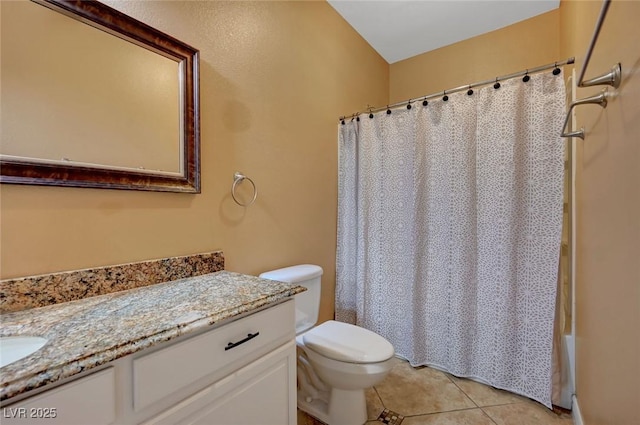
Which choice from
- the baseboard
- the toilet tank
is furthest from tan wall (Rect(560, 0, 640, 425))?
the toilet tank

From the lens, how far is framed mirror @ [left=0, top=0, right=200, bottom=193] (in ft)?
2.80

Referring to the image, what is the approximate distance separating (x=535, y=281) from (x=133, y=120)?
2137 millimetres

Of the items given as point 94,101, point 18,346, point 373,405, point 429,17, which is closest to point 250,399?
point 18,346

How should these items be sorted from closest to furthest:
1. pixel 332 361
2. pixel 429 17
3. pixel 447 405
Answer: pixel 332 361
pixel 447 405
pixel 429 17

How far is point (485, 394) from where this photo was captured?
66.4 inches

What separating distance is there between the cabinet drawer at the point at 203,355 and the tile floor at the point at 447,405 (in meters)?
0.91

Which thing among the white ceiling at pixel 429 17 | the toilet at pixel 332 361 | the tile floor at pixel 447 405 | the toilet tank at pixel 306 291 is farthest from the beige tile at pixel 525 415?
the white ceiling at pixel 429 17

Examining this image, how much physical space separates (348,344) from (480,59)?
2624 mm

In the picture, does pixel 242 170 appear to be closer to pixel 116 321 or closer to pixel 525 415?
pixel 116 321

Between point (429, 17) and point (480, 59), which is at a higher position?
point (429, 17)

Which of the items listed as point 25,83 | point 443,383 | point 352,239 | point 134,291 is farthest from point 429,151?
point 25,83

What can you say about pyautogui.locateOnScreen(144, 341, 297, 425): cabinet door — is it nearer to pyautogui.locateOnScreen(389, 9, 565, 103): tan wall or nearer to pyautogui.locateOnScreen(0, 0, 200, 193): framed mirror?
pyautogui.locateOnScreen(0, 0, 200, 193): framed mirror

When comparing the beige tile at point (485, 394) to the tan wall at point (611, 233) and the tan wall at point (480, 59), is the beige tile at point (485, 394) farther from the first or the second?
the tan wall at point (480, 59)

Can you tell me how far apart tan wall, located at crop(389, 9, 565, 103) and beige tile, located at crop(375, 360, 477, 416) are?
2447 millimetres
